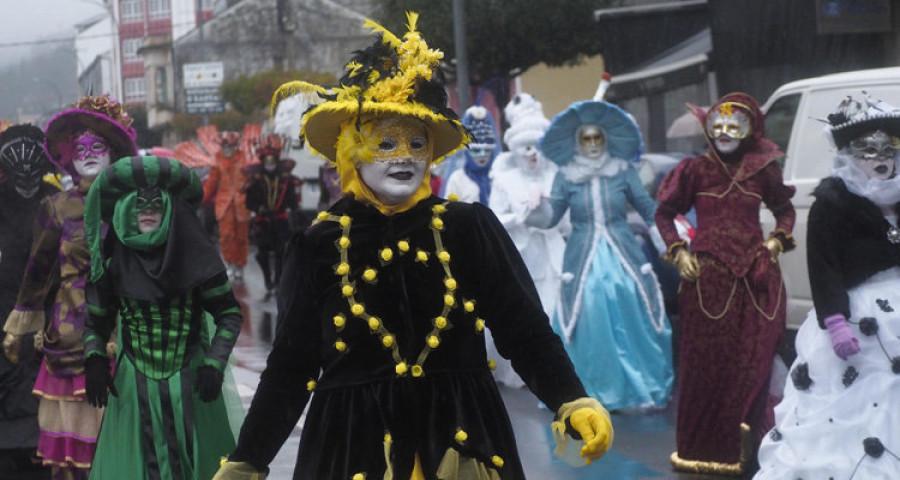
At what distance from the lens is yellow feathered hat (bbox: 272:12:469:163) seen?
13.5 feet

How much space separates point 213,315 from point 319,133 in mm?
2104

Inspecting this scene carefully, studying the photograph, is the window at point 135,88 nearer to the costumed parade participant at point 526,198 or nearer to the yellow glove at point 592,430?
the costumed parade participant at point 526,198

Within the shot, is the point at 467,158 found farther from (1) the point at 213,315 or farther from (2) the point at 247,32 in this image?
(2) the point at 247,32

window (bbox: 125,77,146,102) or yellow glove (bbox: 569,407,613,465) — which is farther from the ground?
yellow glove (bbox: 569,407,613,465)

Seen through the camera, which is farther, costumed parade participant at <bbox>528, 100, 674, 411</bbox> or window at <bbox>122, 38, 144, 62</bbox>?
window at <bbox>122, 38, 144, 62</bbox>

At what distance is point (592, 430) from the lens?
382 centimetres

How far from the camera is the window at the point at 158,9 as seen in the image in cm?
5912

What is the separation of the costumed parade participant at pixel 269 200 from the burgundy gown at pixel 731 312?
1249 cm

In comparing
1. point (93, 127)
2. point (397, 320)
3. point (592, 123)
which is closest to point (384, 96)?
point (397, 320)

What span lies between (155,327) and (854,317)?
9.24 ft

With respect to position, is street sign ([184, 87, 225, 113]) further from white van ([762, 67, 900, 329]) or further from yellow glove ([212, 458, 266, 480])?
yellow glove ([212, 458, 266, 480])

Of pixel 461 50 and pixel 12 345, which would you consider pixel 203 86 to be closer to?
pixel 461 50

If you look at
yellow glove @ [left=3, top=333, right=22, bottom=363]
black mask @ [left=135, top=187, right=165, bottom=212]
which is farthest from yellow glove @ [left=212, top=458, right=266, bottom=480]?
yellow glove @ [left=3, top=333, right=22, bottom=363]

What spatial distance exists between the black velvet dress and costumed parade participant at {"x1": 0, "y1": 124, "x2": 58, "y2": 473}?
4.34m
